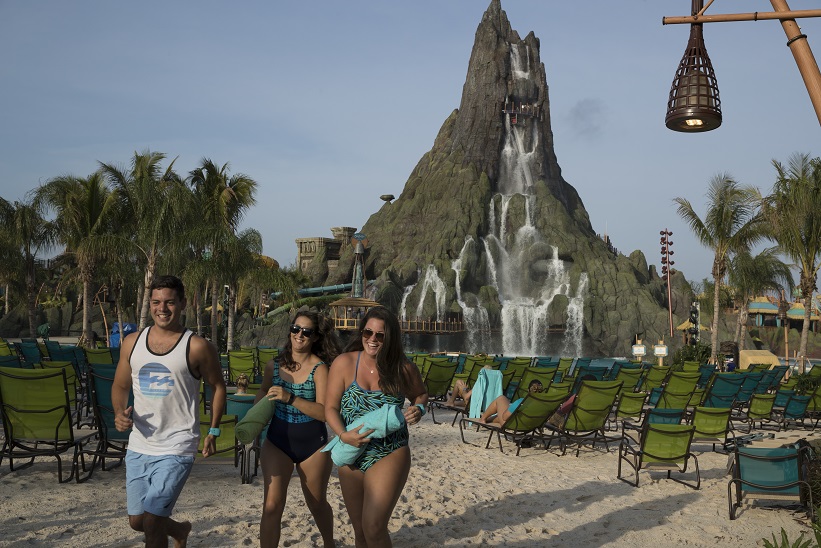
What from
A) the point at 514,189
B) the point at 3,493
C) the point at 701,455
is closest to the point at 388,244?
the point at 514,189

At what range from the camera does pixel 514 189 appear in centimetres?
6975

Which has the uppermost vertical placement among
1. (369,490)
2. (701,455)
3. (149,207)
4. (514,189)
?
(514,189)

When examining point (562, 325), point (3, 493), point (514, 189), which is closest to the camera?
point (3, 493)

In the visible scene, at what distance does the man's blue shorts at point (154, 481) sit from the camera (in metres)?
3.82

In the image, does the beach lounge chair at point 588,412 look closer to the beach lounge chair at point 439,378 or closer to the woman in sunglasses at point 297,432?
the beach lounge chair at point 439,378

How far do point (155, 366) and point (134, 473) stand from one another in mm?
532

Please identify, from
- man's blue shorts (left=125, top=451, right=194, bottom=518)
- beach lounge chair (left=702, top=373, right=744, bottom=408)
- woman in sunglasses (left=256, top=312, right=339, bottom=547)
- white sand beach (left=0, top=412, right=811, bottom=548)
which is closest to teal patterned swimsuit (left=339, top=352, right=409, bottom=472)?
woman in sunglasses (left=256, top=312, right=339, bottom=547)

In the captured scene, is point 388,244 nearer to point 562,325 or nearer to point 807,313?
point 562,325

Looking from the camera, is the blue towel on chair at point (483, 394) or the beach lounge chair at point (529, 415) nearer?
the beach lounge chair at point (529, 415)

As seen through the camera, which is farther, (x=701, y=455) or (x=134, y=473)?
(x=701, y=455)

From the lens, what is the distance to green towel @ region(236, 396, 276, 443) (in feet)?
13.4

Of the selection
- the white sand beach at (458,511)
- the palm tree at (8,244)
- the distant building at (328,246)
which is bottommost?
the white sand beach at (458,511)

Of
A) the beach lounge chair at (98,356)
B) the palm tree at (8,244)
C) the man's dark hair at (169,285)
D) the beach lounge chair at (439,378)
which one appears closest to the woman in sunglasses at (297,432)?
the man's dark hair at (169,285)

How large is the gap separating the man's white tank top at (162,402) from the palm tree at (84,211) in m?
22.5
